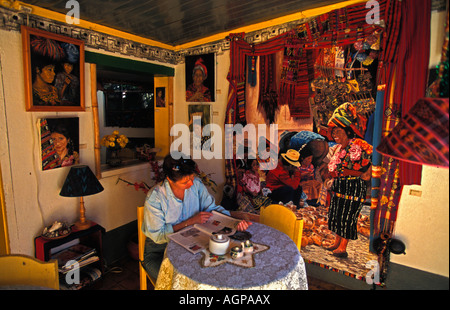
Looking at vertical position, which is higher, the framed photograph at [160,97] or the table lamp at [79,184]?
the framed photograph at [160,97]

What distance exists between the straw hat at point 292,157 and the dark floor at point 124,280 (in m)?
1.32

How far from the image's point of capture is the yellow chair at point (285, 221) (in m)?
2.15

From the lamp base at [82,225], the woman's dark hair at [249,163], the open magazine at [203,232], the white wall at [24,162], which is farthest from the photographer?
the woman's dark hair at [249,163]

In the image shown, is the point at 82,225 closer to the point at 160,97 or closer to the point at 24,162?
the point at 24,162

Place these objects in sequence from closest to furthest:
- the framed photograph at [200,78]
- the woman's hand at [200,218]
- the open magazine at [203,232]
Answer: the open magazine at [203,232] → the woman's hand at [200,218] → the framed photograph at [200,78]

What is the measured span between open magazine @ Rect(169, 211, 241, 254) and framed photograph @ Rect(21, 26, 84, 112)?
6.16ft

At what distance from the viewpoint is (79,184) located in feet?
8.71

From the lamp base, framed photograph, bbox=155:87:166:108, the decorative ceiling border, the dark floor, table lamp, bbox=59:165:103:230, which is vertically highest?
the decorative ceiling border

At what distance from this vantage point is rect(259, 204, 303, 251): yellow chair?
2146 millimetres

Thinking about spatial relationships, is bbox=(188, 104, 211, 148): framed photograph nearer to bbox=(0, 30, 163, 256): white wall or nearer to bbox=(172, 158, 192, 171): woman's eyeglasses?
bbox=(0, 30, 163, 256): white wall

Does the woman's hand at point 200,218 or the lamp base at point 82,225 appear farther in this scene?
the lamp base at point 82,225

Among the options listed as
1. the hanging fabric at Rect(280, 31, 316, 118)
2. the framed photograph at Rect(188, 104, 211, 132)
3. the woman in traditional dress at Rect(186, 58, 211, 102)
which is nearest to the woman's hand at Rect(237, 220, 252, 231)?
the hanging fabric at Rect(280, 31, 316, 118)

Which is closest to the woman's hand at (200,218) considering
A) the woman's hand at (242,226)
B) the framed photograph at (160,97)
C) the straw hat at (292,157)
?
the woman's hand at (242,226)

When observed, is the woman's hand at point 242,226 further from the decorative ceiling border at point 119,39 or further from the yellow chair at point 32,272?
the decorative ceiling border at point 119,39
